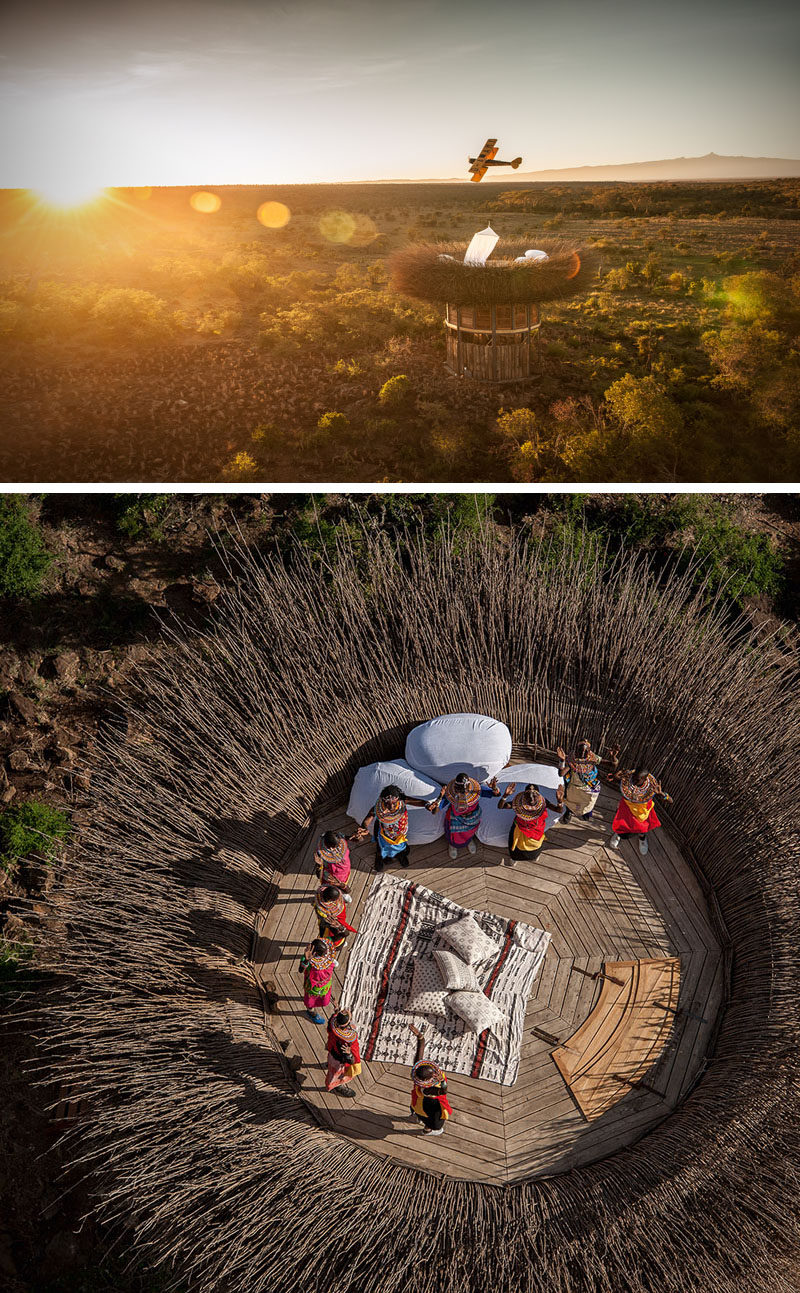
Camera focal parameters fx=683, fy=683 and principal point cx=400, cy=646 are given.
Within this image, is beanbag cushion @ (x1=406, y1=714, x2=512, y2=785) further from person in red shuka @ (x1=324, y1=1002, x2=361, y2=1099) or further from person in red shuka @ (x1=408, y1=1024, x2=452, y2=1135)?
person in red shuka @ (x1=408, y1=1024, x2=452, y2=1135)

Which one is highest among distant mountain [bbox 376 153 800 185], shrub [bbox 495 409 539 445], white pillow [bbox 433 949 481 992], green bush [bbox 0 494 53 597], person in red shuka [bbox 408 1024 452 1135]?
distant mountain [bbox 376 153 800 185]

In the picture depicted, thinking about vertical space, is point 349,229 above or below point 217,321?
above

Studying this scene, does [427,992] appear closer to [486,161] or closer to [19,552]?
[19,552]

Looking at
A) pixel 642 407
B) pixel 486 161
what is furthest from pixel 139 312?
pixel 642 407

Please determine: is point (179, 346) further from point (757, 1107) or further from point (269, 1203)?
point (757, 1107)

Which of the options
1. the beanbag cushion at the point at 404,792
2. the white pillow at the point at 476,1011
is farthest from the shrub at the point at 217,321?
the white pillow at the point at 476,1011

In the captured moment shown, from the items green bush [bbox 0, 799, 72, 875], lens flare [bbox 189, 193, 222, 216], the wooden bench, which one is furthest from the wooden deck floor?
lens flare [bbox 189, 193, 222, 216]
